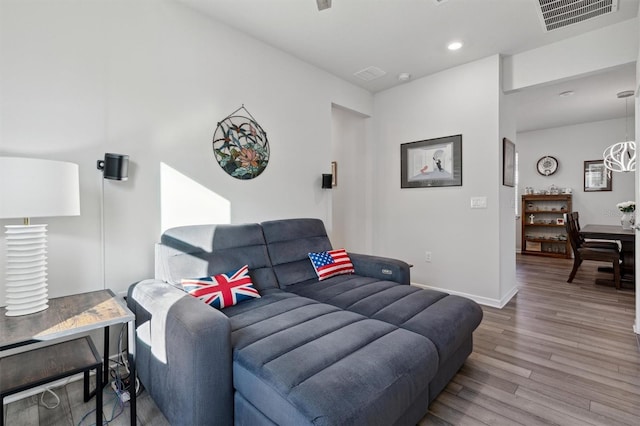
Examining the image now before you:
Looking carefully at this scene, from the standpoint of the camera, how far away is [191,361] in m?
1.29

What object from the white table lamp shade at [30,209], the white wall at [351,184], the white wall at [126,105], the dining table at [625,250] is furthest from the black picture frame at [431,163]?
the white table lamp shade at [30,209]

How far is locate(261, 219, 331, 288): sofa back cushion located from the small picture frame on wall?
244 inches

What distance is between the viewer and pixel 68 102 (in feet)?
6.25

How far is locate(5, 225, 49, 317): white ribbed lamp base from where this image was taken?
1.44 metres

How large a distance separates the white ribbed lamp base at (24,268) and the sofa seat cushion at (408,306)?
149 centimetres

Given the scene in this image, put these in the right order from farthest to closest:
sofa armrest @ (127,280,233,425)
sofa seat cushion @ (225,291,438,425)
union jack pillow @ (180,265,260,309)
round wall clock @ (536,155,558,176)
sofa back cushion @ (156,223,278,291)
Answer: round wall clock @ (536,155,558,176)
sofa back cushion @ (156,223,278,291)
union jack pillow @ (180,265,260,309)
sofa armrest @ (127,280,233,425)
sofa seat cushion @ (225,291,438,425)

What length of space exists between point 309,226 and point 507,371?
1879 millimetres

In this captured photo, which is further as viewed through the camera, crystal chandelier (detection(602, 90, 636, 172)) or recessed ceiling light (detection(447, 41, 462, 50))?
crystal chandelier (detection(602, 90, 636, 172))

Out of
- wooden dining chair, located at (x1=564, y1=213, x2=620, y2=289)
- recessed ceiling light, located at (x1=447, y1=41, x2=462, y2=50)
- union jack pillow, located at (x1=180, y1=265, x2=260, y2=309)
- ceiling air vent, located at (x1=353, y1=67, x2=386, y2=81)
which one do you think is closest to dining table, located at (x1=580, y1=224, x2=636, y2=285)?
wooden dining chair, located at (x1=564, y1=213, x2=620, y2=289)

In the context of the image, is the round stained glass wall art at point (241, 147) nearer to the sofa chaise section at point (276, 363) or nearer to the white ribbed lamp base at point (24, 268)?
the sofa chaise section at point (276, 363)

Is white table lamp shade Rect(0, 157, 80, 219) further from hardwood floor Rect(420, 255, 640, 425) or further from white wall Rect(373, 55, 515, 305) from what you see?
white wall Rect(373, 55, 515, 305)

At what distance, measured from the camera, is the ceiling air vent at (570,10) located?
2.41 metres

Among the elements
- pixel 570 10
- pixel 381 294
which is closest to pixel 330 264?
pixel 381 294

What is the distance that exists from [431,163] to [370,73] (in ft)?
4.34
